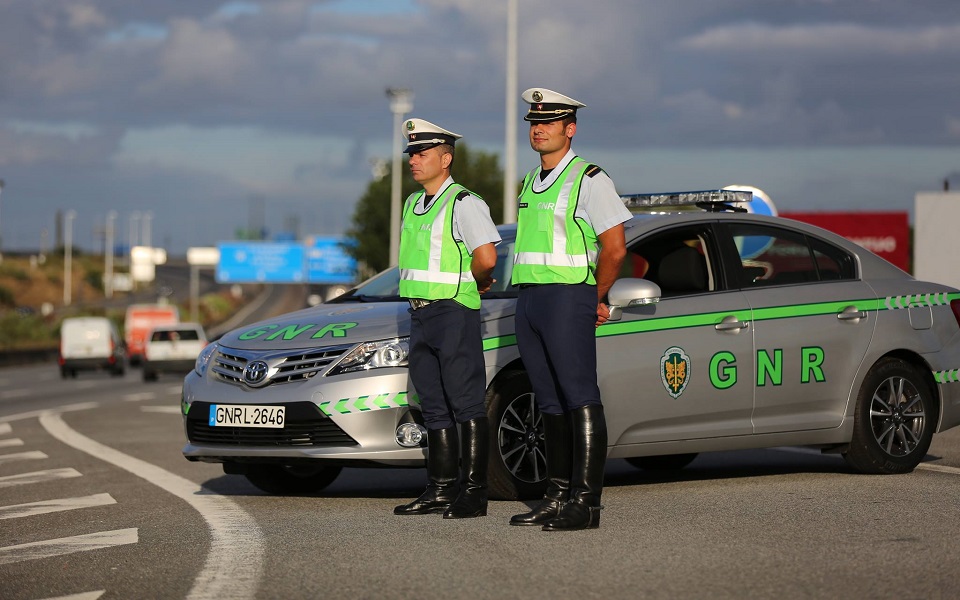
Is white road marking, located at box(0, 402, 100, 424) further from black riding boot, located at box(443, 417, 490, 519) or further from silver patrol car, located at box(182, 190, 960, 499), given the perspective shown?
black riding boot, located at box(443, 417, 490, 519)

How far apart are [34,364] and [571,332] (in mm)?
52871

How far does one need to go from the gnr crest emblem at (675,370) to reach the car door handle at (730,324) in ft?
0.99

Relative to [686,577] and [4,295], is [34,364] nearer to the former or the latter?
[686,577]

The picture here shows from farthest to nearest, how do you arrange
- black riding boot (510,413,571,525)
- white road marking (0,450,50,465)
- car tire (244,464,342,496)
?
white road marking (0,450,50,465) → car tire (244,464,342,496) → black riding boot (510,413,571,525)

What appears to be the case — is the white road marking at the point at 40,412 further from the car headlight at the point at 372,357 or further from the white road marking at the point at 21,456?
the car headlight at the point at 372,357

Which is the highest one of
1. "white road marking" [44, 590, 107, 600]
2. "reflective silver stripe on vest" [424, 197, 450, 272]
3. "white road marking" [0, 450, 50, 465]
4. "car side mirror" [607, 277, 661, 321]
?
"reflective silver stripe on vest" [424, 197, 450, 272]

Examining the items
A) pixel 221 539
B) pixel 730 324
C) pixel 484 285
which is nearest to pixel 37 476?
pixel 221 539

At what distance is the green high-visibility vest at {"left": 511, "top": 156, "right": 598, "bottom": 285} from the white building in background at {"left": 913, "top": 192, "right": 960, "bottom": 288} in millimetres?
16977

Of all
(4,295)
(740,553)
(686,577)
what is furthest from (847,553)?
(4,295)

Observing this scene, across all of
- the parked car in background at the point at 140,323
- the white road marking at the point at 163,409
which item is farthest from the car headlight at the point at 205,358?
the parked car in background at the point at 140,323

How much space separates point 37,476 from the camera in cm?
1091

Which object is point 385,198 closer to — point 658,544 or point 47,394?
point 47,394

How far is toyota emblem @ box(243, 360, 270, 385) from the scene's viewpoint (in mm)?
8258

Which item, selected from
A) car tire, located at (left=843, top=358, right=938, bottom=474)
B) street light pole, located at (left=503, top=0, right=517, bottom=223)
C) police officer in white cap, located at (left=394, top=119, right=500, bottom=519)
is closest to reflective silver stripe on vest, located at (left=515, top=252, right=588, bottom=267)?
police officer in white cap, located at (left=394, top=119, right=500, bottom=519)
